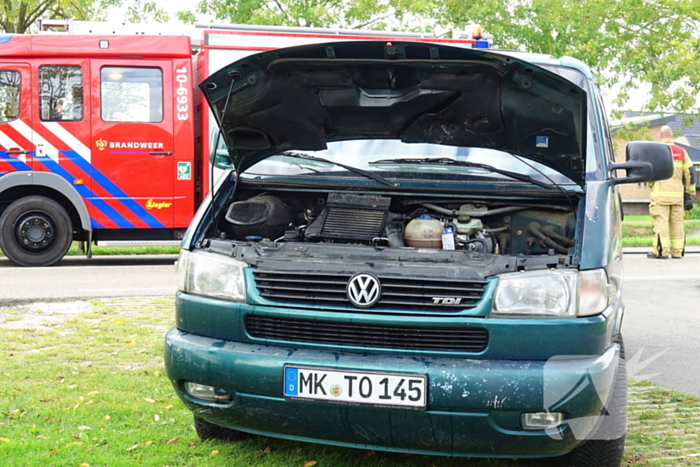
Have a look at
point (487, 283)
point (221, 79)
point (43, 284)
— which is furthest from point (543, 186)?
point (43, 284)

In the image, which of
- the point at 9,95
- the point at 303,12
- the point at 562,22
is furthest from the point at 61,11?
the point at 562,22

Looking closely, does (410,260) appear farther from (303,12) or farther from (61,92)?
(303,12)

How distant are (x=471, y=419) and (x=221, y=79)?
205 centimetres

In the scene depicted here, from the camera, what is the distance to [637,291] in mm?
9500

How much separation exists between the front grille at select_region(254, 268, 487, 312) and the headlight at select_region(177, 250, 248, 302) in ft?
0.32

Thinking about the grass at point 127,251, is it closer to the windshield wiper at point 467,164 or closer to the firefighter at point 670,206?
the firefighter at point 670,206

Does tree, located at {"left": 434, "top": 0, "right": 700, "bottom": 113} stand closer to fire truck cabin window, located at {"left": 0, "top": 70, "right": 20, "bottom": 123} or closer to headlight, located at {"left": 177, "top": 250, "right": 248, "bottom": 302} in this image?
fire truck cabin window, located at {"left": 0, "top": 70, "right": 20, "bottom": 123}

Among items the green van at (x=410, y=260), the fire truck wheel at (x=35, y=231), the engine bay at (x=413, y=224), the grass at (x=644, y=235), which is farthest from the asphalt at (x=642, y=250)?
the engine bay at (x=413, y=224)

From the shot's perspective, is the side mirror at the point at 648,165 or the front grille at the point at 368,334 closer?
the front grille at the point at 368,334

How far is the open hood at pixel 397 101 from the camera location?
151 inches

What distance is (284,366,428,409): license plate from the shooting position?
10.3 feet

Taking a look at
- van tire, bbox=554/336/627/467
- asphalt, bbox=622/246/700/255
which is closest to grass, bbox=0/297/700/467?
van tire, bbox=554/336/627/467

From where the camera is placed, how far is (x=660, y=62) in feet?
55.8

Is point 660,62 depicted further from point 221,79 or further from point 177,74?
point 221,79
